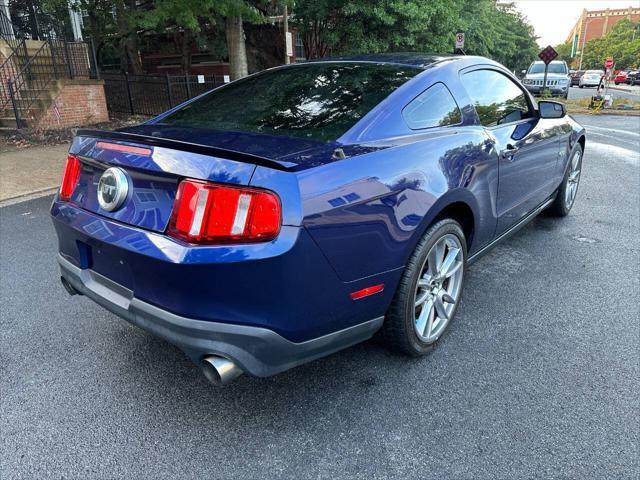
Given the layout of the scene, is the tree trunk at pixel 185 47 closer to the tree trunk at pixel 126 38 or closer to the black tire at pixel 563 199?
the tree trunk at pixel 126 38

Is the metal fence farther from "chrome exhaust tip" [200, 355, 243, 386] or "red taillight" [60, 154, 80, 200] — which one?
"chrome exhaust tip" [200, 355, 243, 386]

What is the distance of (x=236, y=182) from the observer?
6.17 feet

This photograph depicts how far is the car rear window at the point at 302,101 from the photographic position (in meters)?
2.46

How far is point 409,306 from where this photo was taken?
8.23 feet

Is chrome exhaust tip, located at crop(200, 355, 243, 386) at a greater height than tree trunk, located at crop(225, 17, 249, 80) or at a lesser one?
lesser

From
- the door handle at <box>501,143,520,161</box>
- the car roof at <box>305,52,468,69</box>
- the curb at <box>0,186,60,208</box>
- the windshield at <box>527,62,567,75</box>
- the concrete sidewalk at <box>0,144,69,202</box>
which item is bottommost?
the curb at <box>0,186,60,208</box>

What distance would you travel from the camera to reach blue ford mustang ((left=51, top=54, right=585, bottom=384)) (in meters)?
1.90

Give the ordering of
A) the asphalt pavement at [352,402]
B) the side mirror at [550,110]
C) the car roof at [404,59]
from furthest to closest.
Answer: the side mirror at [550,110]
the car roof at [404,59]
the asphalt pavement at [352,402]

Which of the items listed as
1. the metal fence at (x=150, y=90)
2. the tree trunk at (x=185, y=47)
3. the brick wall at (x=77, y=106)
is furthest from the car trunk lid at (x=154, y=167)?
the tree trunk at (x=185, y=47)

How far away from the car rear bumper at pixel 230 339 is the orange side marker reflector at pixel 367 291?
154 mm

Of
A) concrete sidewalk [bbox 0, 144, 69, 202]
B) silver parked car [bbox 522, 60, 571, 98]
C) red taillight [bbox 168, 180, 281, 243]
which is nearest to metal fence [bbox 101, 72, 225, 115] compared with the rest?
concrete sidewalk [bbox 0, 144, 69, 202]

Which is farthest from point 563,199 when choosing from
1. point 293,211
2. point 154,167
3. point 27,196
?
point 27,196

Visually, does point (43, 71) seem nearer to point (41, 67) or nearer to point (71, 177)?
point (41, 67)

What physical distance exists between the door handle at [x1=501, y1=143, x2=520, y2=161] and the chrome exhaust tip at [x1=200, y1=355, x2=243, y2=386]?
2.25m
